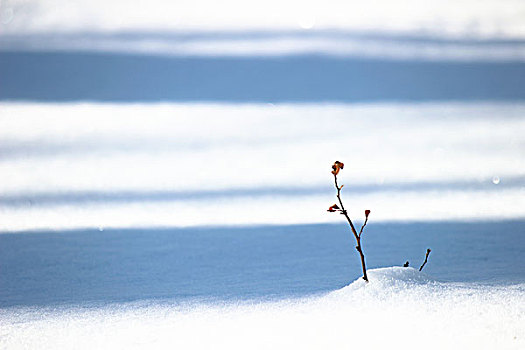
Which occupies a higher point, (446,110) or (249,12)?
(249,12)

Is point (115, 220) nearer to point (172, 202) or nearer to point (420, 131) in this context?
point (172, 202)

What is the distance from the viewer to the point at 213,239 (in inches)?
56.5

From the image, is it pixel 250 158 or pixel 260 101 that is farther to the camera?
pixel 260 101

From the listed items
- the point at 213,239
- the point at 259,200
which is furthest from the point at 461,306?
the point at 259,200

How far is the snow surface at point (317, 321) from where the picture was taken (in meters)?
0.75

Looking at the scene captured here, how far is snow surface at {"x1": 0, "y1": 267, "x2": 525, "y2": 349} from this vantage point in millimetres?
754

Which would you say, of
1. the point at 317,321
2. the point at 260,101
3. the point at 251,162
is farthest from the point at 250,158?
the point at 317,321

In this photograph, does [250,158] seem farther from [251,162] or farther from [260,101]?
[260,101]

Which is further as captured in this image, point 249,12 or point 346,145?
point 249,12

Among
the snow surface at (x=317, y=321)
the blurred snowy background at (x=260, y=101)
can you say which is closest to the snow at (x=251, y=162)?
the blurred snowy background at (x=260, y=101)

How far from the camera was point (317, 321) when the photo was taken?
0.82 metres

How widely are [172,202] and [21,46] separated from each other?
0.94 metres

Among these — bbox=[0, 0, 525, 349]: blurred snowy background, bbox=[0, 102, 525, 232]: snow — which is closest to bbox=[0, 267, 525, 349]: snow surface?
bbox=[0, 0, 525, 349]: blurred snowy background

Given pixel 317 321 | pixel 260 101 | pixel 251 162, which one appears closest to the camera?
pixel 317 321
